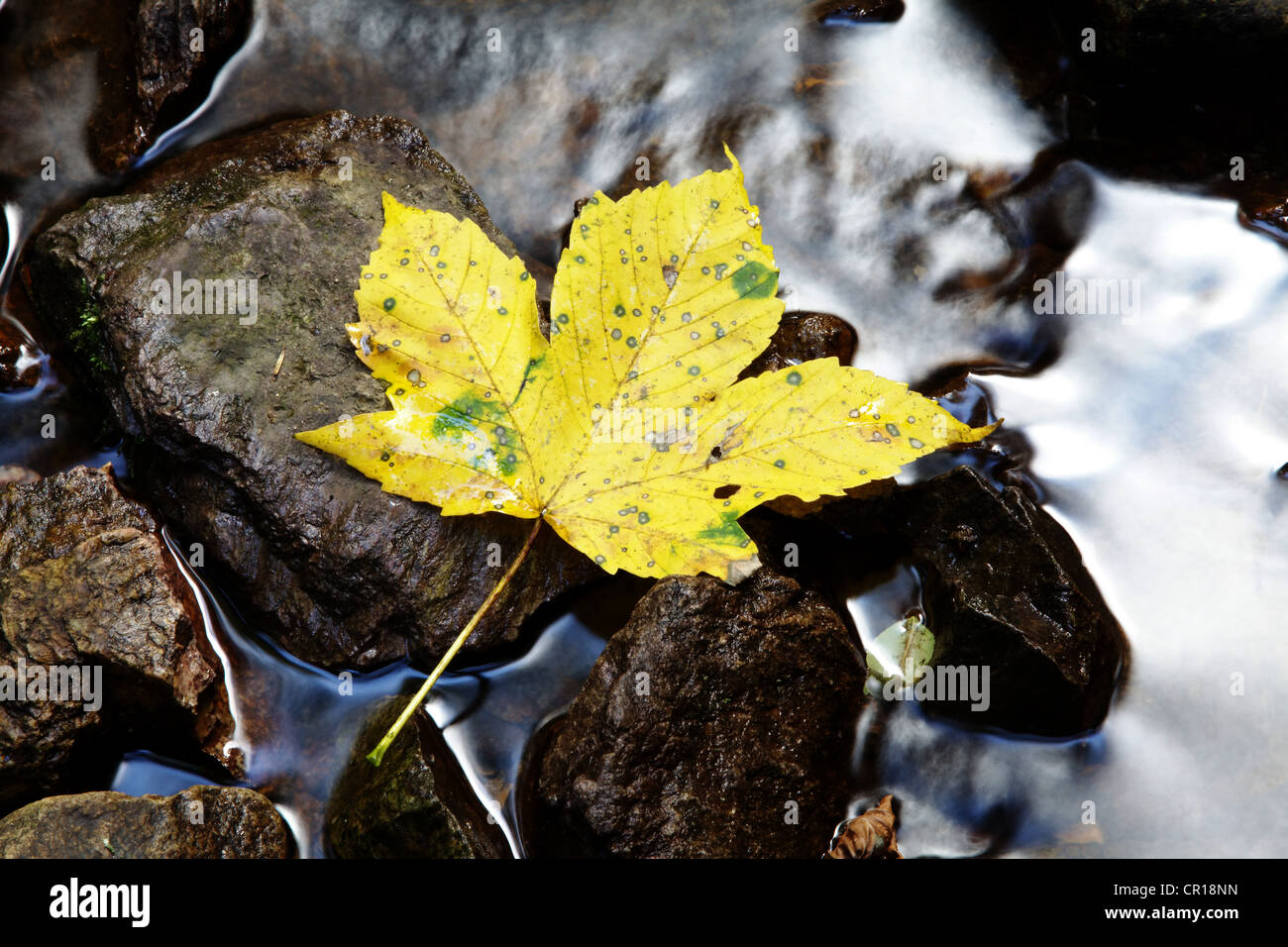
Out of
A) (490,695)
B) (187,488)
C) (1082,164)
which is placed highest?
(1082,164)

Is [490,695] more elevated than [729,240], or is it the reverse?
[729,240]

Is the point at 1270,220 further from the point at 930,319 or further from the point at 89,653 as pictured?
the point at 89,653

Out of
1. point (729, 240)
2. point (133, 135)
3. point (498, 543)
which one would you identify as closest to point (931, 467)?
point (729, 240)

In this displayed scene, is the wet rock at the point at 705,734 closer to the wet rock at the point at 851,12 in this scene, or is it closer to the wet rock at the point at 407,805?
the wet rock at the point at 407,805

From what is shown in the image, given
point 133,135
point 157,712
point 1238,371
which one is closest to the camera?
point 157,712

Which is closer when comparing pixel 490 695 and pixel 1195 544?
pixel 490 695

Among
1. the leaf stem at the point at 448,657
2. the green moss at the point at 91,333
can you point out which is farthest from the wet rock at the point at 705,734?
the green moss at the point at 91,333

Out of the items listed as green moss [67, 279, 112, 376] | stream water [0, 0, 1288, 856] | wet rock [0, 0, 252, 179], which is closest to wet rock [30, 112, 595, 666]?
green moss [67, 279, 112, 376]

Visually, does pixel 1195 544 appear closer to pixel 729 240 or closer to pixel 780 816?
pixel 780 816
